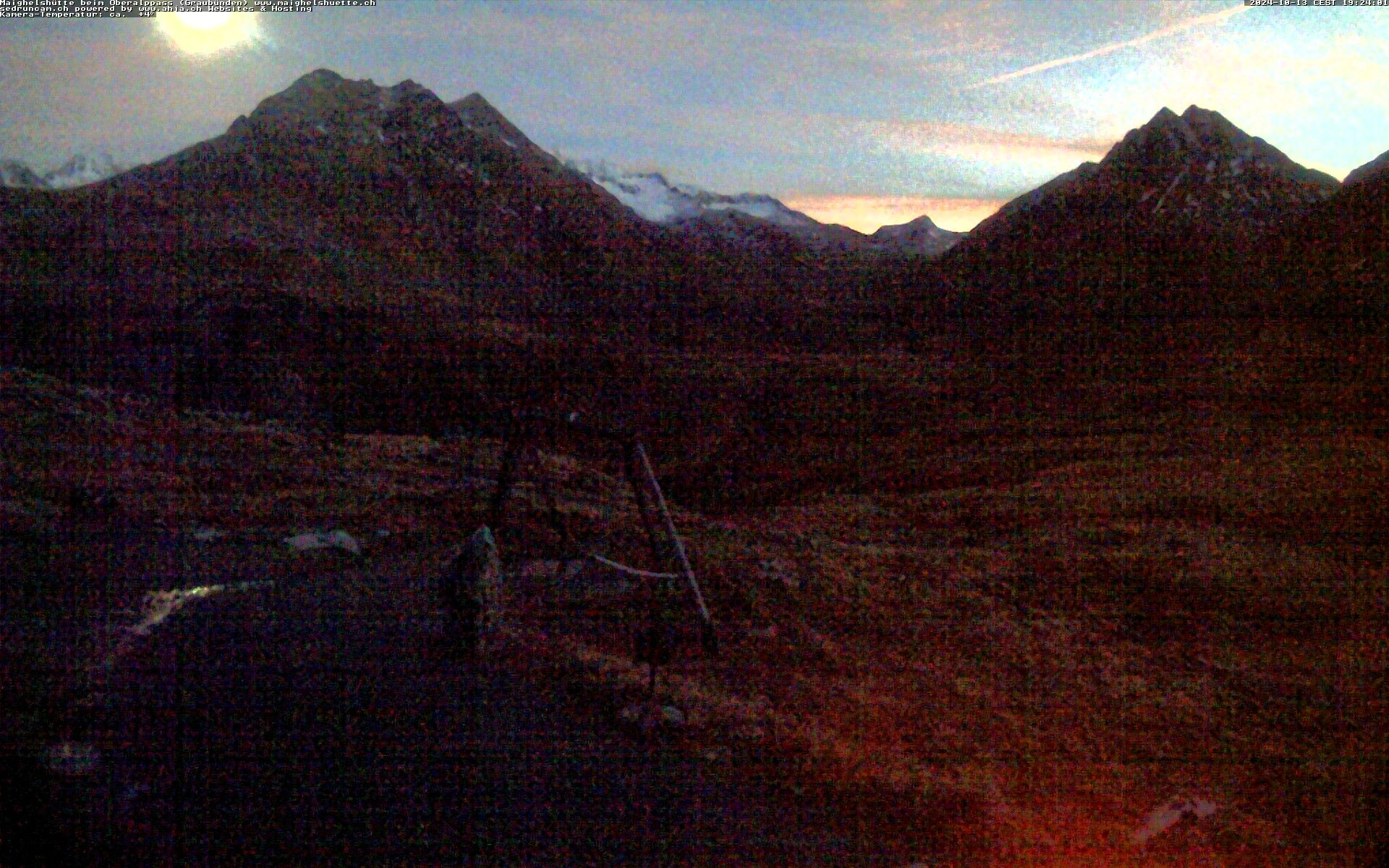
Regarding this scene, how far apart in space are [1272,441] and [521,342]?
33.5 m

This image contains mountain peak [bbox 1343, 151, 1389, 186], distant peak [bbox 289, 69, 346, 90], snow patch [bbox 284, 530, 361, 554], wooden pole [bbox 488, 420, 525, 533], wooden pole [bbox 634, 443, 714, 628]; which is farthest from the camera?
distant peak [bbox 289, 69, 346, 90]

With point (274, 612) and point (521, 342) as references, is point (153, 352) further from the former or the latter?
point (274, 612)

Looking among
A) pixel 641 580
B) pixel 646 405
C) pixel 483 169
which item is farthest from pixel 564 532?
pixel 483 169

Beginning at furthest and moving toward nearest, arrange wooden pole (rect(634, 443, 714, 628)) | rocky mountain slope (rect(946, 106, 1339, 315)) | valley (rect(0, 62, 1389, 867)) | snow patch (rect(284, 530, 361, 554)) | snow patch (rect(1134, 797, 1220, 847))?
1. rocky mountain slope (rect(946, 106, 1339, 315))
2. snow patch (rect(284, 530, 361, 554))
3. wooden pole (rect(634, 443, 714, 628))
4. valley (rect(0, 62, 1389, 867))
5. snow patch (rect(1134, 797, 1220, 847))

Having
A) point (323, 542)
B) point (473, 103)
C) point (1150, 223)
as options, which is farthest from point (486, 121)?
point (323, 542)

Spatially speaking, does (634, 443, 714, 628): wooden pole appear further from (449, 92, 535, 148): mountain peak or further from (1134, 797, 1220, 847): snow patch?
(449, 92, 535, 148): mountain peak

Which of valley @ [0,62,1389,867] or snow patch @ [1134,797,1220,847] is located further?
valley @ [0,62,1389,867]

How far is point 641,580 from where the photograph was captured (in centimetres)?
923

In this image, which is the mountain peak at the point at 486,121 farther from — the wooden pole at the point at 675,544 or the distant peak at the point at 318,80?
the wooden pole at the point at 675,544

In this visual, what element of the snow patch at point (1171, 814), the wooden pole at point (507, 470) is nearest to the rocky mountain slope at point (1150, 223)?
the wooden pole at point (507, 470)

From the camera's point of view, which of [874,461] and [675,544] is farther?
[874,461]

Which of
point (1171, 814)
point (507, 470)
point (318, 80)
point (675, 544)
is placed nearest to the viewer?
point (1171, 814)

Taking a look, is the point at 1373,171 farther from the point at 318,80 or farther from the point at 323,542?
the point at 318,80

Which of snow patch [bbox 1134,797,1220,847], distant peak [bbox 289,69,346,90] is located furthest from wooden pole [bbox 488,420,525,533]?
distant peak [bbox 289,69,346,90]
